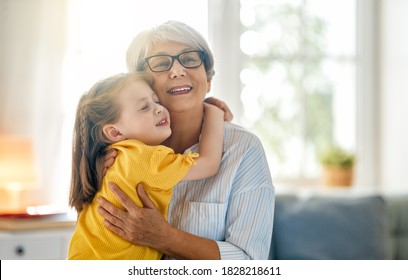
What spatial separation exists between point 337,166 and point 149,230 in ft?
5.57

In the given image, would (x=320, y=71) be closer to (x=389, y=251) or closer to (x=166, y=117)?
(x=389, y=251)

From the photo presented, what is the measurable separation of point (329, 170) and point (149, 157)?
173 centimetres

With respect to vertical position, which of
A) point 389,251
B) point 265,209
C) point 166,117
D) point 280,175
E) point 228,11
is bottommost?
point 389,251

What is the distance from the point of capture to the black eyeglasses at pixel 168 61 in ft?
3.43

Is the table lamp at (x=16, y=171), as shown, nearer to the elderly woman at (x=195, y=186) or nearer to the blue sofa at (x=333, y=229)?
the blue sofa at (x=333, y=229)

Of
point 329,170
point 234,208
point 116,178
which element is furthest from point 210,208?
point 329,170

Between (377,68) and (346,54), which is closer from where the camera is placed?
(377,68)

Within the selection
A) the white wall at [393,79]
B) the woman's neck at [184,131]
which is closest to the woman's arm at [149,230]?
the woman's neck at [184,131]

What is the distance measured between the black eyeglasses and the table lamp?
1.09 m

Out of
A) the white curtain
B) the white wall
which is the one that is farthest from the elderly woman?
the white wall

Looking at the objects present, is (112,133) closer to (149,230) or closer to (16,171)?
(149,230)

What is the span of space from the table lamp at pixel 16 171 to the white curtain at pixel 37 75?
0.30 feet

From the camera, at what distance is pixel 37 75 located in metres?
1.69
